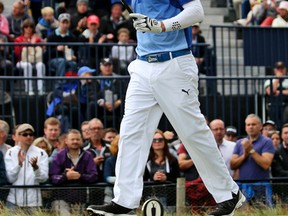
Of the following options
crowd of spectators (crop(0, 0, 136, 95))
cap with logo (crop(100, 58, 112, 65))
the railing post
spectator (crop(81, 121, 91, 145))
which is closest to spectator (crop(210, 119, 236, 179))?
spectator (crop(81, 121, 91, 145))

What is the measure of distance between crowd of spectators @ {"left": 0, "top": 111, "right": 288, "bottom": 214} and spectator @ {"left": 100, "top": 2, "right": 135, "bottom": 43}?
547 cm

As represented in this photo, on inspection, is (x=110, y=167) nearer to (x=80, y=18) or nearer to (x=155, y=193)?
(x=155, y=193)

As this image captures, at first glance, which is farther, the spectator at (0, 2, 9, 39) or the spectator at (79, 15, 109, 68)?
the spectator at (0, 2, 9, 39)

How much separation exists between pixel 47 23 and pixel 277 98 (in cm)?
538

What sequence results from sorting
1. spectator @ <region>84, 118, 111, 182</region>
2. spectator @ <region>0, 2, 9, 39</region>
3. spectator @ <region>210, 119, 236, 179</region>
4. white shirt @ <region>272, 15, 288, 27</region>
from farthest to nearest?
white shirt @ <region>272, 15, 288, 27</region> < spectator @ <region>0, 2, 9, 39</region> < spectator @ <region>210, 119, 236, 179</region> < spectator @ <region>84, 118, 111, 182</region>

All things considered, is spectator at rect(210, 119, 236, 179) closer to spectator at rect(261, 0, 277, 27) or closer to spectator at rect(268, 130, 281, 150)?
spectator at rect(268, 130, 281, 150)

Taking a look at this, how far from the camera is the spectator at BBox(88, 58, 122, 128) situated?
18.3 m

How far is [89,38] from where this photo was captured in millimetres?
21672

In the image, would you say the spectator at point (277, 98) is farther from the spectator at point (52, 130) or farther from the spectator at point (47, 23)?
the spectator at point (47, 23)

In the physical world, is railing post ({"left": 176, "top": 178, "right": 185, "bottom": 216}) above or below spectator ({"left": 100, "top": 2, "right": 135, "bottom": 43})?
below

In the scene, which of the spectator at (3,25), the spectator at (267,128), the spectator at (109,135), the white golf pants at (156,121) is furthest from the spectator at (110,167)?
the spectator at (3,25)

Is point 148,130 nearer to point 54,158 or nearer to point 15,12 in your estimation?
point 54,158

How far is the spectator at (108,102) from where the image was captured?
18.3m

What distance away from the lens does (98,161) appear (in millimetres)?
15664
